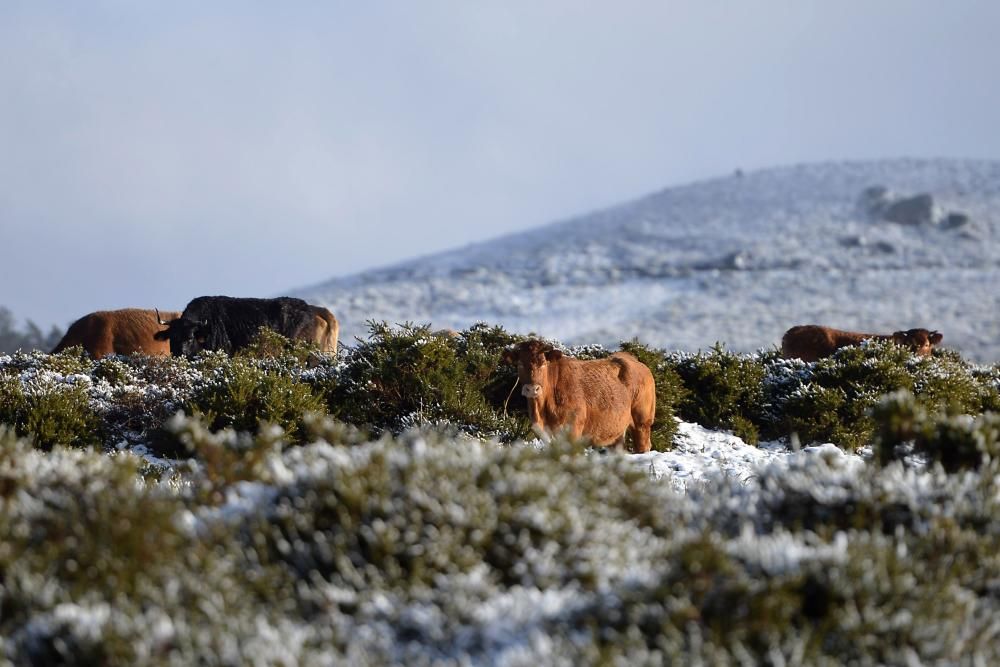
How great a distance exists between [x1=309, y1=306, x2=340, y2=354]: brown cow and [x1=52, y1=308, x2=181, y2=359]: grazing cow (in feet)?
8.08

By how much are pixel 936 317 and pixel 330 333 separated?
1839 inches

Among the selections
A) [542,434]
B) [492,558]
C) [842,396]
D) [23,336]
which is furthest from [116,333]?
[23,336]

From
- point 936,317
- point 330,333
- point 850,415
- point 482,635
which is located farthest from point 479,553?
point 936,317

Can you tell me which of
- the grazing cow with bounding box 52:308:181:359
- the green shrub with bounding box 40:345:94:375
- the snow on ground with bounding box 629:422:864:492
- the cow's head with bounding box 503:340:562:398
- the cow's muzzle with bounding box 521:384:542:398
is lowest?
the snow on ground with bounding box 629:422:864:492

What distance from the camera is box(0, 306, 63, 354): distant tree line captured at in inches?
2020

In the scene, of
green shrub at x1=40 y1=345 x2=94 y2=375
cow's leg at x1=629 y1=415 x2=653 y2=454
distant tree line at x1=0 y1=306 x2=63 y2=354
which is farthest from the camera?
distant tree line at x1=0 y1=306 x2=63 y2=354

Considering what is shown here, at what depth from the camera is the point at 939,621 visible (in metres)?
3.91

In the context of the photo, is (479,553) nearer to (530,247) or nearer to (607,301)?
(607,301)

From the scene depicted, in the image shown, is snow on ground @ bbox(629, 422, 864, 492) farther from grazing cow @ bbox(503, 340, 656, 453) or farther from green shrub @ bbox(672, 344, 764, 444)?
grazing cow @ bbox(503, 340, 656, 453)

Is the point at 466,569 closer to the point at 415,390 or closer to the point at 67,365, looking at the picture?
the point at 415,390

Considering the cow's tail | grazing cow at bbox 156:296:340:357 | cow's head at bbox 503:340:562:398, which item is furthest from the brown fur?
cow's head at bbox 503:340:562:398

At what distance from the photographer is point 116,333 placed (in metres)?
17.1

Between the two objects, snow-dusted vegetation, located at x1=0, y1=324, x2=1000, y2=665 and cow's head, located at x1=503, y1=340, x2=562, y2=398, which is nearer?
snow-dusted vegetation, located at x1=0, y1=324, x2=1000, y2=665

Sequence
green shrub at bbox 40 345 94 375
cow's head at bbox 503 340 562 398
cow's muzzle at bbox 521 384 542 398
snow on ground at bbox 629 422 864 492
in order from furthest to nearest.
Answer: green shrub at bbox 40 345 94 375 → cow's head at bbox 503 340 562 398 → cow's muzzle at bbox 521 384 542 398 → snow on ground at bbox 629 422 864 492
